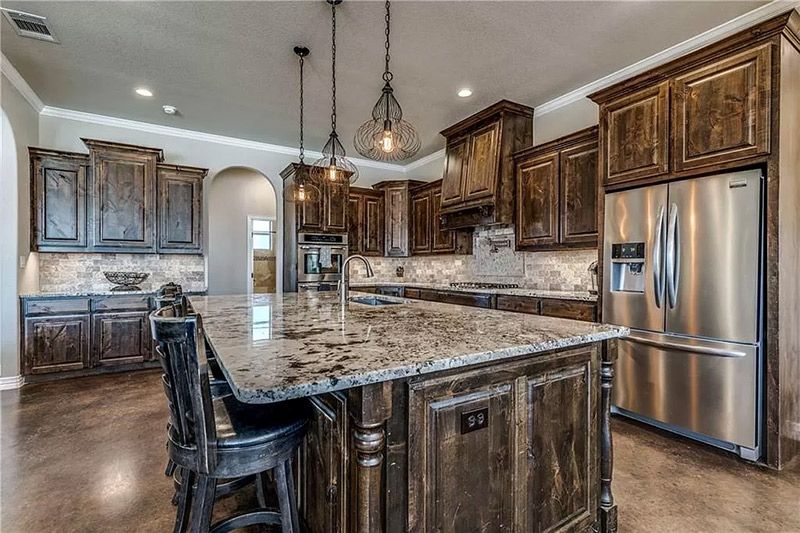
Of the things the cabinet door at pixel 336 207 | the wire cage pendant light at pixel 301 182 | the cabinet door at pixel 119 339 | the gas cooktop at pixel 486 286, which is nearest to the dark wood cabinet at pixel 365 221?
the cabinet door at pixel 336 207

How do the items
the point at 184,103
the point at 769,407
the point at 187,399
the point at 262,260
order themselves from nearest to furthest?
the point at 187,399 → the point at 769,407 → the point at 184,103 → the point at 262,260

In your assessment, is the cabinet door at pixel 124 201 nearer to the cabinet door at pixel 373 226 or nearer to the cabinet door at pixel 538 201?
the cabinet door at pixel 373 226

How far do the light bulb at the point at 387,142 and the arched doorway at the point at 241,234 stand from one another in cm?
560

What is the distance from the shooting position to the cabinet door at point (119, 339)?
166 inches

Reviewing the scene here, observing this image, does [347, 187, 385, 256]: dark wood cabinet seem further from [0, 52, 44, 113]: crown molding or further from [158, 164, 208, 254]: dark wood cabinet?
[0, 52, 44, 113]: crown molding

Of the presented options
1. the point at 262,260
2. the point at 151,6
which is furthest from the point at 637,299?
the point at 262,260

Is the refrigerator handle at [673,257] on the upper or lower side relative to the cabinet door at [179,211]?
lower

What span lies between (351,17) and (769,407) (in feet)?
11.9

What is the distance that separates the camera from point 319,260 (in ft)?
18.1

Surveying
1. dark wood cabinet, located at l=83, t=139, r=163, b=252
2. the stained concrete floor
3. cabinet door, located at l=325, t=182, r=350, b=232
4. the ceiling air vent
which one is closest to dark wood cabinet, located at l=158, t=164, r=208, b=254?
dark wood cabinet, located at l=83, t=139, r=163, b=252

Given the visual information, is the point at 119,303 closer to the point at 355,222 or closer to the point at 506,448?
the point at 355,222

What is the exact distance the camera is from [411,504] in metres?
1.12

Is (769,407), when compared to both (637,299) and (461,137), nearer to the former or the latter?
(637,299)

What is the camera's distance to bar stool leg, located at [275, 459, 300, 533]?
1306mm
